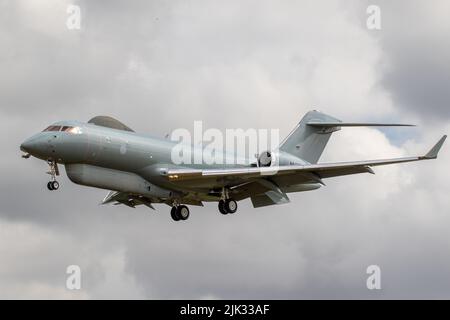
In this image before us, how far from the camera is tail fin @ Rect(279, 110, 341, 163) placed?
78062mm

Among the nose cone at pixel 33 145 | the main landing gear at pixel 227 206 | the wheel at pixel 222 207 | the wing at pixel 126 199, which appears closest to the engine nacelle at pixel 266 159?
the main landing gear at pixel 227 206

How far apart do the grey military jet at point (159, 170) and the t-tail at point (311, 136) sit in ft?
1.58

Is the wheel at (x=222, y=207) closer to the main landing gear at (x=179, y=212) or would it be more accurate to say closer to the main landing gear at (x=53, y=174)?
the main landing gear at (x=179, y=212)

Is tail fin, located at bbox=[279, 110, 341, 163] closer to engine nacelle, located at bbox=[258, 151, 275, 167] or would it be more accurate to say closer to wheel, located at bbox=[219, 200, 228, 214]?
engine nacelle, located at bbox=[258, 151, 275, 167]

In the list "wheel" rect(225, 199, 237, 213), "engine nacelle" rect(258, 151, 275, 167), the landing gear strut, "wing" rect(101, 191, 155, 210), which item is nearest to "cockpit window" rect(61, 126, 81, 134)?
"wing" rect(101, 191, 155, 210)

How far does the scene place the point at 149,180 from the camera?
2734 inches

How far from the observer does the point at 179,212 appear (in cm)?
7319

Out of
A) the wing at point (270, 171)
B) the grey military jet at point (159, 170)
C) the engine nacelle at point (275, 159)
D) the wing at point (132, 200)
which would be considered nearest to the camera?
the grey military jet at point (159, 170)

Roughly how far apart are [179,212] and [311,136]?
1039 centimetres

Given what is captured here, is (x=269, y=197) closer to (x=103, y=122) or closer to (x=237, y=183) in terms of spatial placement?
(x=237, y=183)

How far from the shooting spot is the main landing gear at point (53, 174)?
64.3 m

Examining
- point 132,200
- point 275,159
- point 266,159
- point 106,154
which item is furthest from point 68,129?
point 275,159

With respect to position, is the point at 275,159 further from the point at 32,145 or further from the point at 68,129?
the point at 32,145

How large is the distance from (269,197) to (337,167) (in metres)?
5.40
